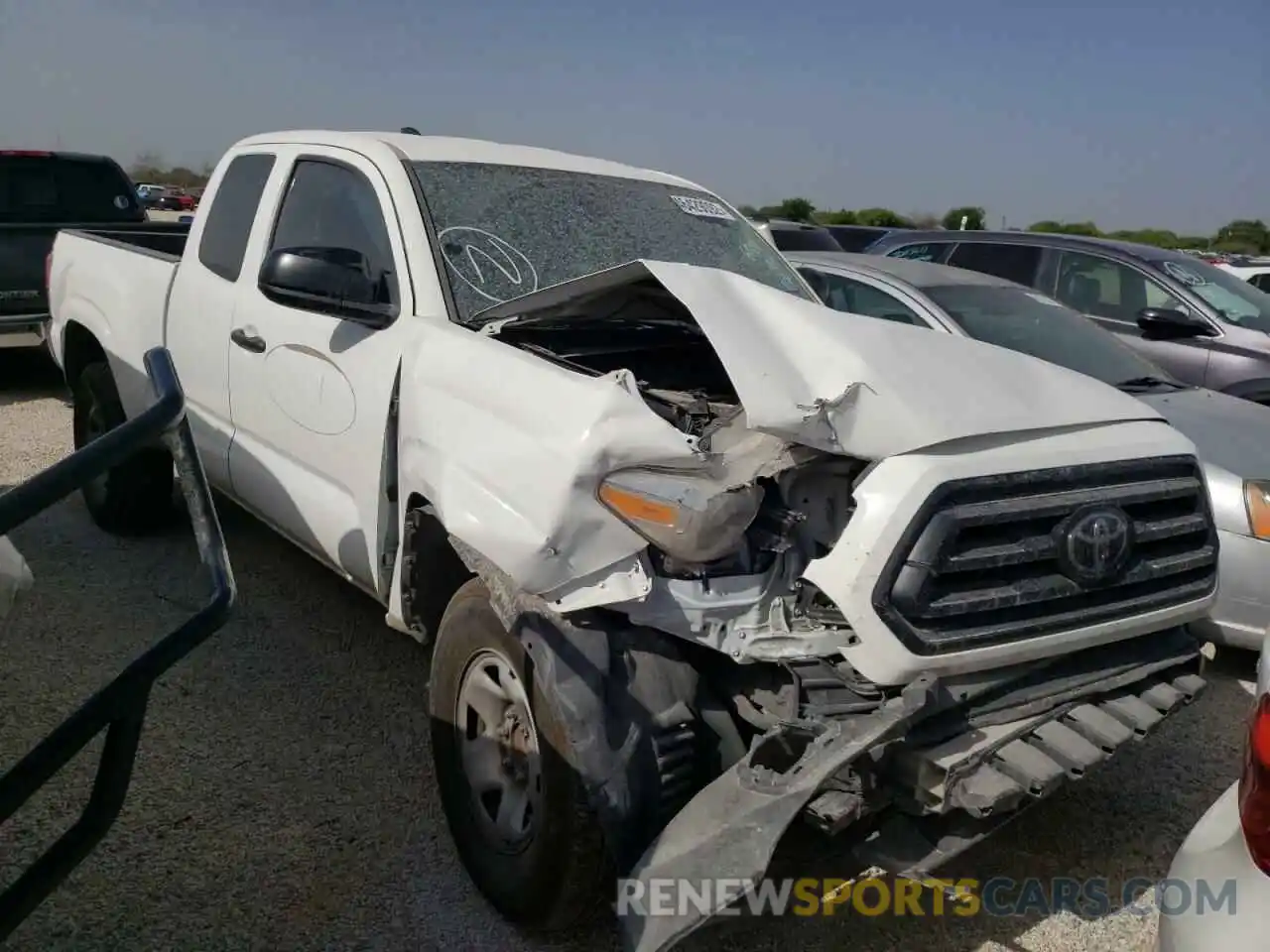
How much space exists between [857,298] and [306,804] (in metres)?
3.93

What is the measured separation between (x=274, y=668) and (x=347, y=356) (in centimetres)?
144

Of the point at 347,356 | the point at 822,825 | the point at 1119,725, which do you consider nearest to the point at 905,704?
the point at 822,825

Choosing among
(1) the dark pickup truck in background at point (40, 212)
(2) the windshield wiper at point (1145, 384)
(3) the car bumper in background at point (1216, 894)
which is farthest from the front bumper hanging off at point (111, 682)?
(1) the dark pickup truck in background at point (40, 212)

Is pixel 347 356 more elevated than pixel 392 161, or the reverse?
pixel 392 161

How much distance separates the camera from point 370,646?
4395mm

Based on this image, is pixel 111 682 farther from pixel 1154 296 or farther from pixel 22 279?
pixel 22 279

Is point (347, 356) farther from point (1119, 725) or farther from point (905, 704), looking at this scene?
point (1119, 725)

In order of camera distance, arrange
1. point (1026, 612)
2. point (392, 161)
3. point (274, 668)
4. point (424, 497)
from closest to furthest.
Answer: point (1026, 612), point (424, 497), point (392, 161), point (274, 668)

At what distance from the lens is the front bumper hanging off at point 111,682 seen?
71.6 inches

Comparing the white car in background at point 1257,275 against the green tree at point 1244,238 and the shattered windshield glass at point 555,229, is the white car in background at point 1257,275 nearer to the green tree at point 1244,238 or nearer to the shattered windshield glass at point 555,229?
the shattered windshield glass at point 555,229

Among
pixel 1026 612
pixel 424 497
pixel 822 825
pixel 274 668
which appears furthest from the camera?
pixel 274 668

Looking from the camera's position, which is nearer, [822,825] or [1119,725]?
[822,825]

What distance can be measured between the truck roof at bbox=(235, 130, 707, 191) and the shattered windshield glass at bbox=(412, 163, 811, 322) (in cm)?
6

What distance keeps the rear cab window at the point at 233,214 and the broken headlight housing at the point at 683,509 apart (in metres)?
2.54
